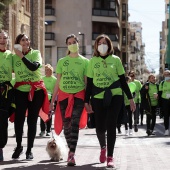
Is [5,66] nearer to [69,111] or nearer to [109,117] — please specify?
[69,111]

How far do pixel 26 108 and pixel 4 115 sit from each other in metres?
0.41

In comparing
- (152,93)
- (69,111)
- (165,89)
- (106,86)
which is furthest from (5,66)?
(165,89)

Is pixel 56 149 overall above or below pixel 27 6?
below

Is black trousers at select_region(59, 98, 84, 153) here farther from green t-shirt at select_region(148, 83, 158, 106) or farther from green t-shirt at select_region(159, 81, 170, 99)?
green t-shirt at select_region(159, 81, 170, 99)

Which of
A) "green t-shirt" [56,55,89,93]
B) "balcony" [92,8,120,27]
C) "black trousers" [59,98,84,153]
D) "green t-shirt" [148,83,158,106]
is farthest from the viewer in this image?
"balcony" [92,8,120,27]

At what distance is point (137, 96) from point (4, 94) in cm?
1216

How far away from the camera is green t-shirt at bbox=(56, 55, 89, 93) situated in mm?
10297

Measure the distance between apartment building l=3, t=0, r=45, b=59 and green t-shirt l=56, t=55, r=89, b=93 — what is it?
107 feet

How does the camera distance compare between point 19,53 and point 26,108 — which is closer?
point 19,53

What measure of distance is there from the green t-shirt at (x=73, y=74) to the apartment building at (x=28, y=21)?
32.5m

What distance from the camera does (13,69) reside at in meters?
10.6

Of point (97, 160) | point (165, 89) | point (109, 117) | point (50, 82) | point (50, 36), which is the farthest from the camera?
point (50, 36)

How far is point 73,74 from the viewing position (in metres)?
10.3

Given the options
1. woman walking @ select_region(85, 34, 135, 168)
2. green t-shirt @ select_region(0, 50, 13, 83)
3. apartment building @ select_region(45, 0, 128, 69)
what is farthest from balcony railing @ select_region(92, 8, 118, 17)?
woman walking @ select_region(85, 34, 135, 168)
